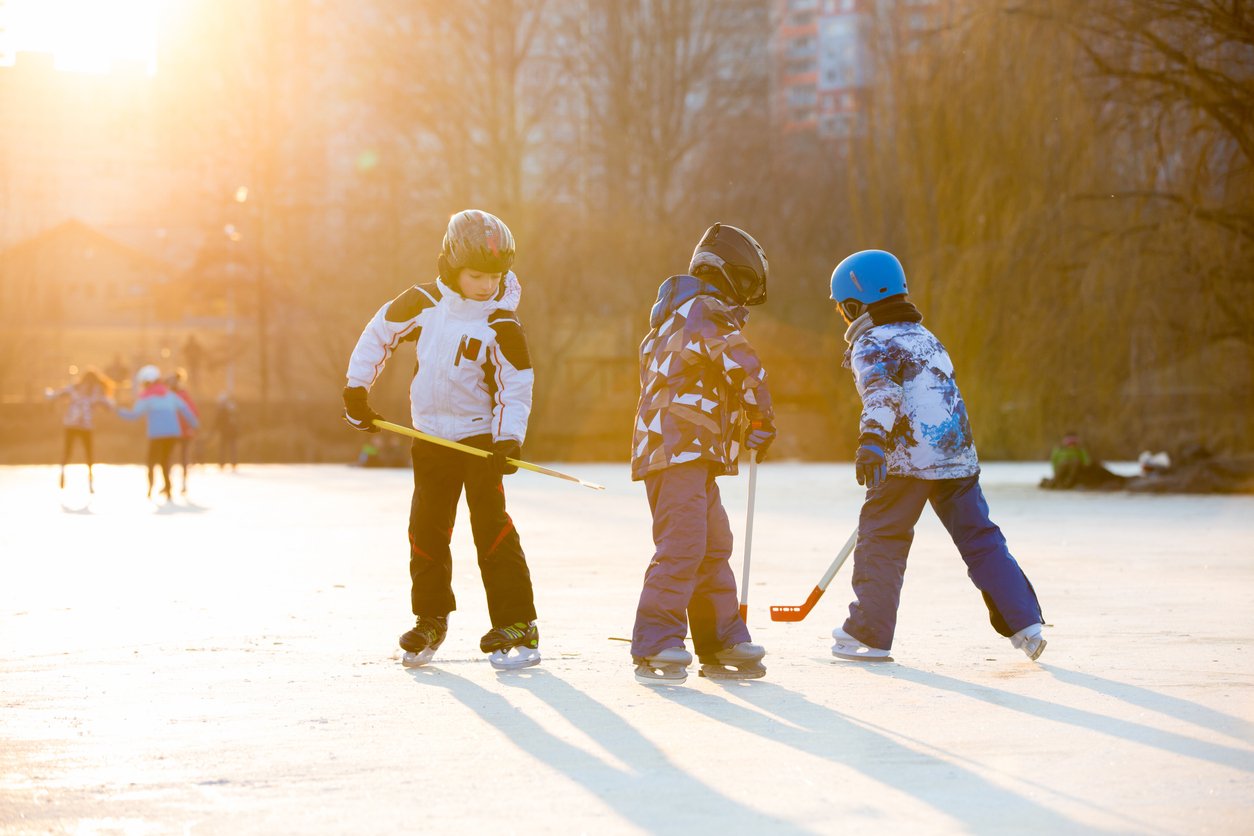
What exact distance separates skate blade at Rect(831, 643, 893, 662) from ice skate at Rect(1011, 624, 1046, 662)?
47 centimetres

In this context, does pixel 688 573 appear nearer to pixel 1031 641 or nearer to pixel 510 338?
pixel 510 338

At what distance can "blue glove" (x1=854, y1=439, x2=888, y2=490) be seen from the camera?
6293 millimetres

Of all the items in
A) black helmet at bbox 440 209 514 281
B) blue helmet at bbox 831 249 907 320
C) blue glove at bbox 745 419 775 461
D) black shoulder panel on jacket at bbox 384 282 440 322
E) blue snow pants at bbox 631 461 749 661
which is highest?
black helmet at bbox 440 209 514 281

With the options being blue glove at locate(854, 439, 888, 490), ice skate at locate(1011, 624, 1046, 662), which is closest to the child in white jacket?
blue glove at locate(854, 439, 888, 490)

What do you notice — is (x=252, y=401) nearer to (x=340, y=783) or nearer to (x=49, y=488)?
(x=49, y=488)

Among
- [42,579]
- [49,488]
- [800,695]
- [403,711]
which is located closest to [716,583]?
[800,695]

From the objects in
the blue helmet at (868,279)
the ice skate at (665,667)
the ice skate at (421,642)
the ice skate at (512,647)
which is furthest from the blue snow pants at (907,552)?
the ice skate at (421,642)

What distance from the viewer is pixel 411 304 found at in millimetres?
6750

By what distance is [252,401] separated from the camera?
1893 inches

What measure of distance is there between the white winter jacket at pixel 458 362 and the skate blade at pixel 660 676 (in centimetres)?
100

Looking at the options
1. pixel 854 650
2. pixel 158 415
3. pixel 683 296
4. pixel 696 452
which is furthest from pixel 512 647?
pixel 158 415

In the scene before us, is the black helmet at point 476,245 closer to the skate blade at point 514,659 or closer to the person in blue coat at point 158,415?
the skate blade at point 514,659

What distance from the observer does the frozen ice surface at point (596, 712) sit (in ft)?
13.2

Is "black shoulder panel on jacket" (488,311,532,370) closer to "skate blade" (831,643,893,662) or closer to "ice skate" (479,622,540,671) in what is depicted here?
"ice skate" (479,622,540,671)
